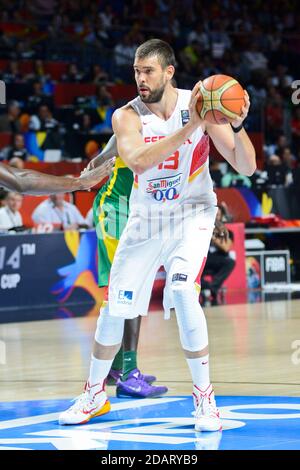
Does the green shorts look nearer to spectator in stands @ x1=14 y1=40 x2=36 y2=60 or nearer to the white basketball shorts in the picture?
the white basketball shorts

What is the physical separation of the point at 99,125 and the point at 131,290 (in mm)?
14696

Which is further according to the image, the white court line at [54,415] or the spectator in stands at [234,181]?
the spectator in stands at [234,181]

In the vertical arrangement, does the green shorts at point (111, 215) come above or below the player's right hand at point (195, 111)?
below

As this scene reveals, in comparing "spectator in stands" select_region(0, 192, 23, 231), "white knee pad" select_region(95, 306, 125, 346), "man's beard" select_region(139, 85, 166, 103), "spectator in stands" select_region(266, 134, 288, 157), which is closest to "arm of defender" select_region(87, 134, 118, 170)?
"man's beard" select_region(139, 85, 166, 103)

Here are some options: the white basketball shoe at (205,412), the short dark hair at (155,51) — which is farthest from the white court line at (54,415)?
the short dark hair at (155,51)

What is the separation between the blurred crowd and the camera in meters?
20.0

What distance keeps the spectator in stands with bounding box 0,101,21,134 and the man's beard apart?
42.0ft

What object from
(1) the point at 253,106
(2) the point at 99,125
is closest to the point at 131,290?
(2) the point at 99,125

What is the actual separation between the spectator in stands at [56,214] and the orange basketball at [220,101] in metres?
9.97

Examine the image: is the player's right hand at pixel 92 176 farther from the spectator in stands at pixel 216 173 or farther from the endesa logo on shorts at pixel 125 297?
the spectator in stands at pixel 216 173

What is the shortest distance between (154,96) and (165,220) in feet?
2.43

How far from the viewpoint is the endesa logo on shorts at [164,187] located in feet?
20.5

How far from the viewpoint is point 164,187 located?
628cm

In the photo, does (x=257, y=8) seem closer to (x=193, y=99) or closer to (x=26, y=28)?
(x=26, y=28)
